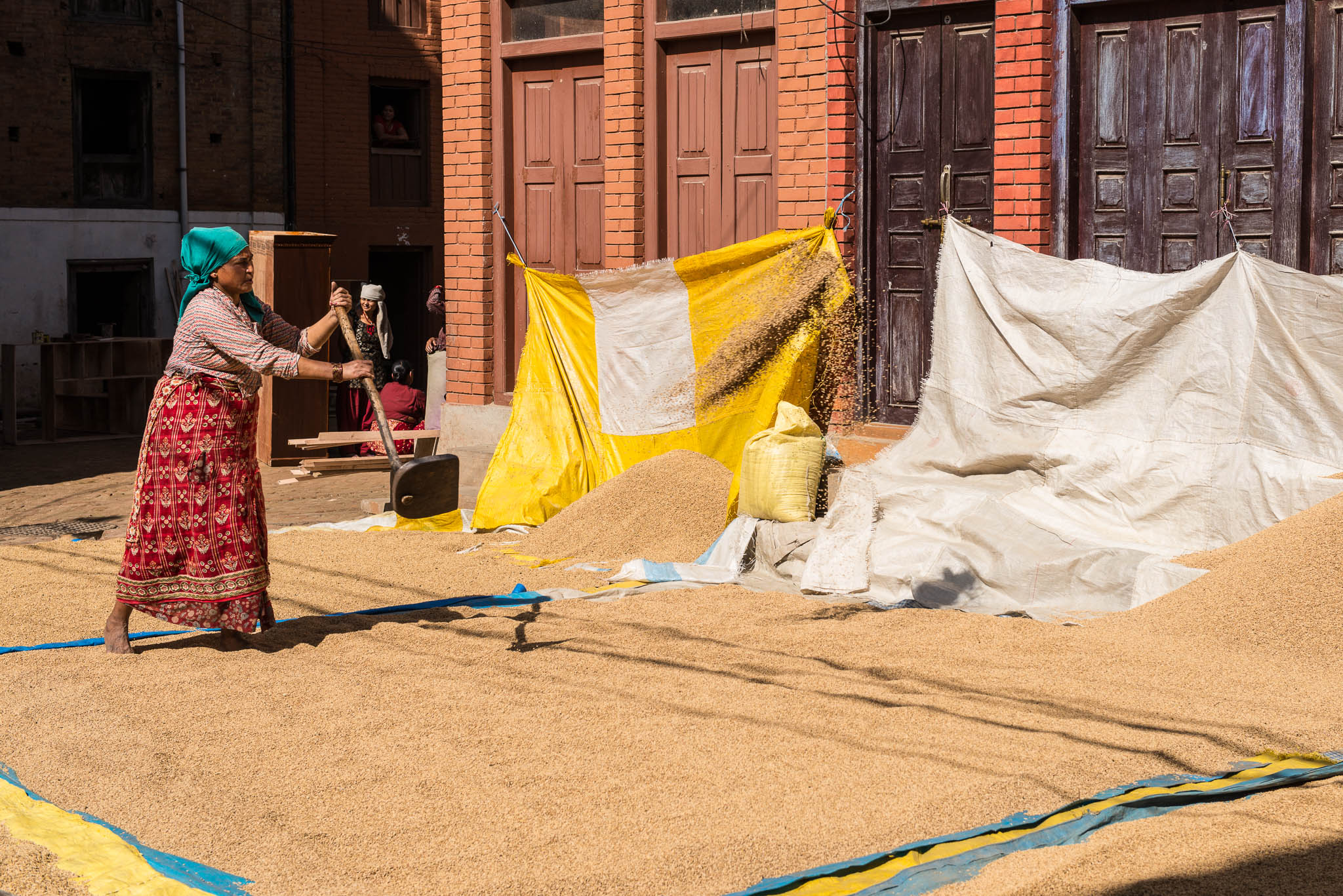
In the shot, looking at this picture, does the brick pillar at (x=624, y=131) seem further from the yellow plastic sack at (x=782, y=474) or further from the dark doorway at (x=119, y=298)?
the dark doorway at (x=119, y=298)

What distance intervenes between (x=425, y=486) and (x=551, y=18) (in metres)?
5.41

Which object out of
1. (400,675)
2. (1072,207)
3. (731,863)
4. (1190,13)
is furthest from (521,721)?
(1190,13)

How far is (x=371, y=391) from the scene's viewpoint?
255 inches

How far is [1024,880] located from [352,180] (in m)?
20.5

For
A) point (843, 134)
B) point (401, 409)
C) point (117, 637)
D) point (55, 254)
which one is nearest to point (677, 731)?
point (117, 637)

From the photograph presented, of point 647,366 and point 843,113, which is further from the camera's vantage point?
point 843,113

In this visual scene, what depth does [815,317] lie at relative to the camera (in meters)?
8.75

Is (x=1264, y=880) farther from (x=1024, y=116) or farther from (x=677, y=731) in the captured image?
(x=1024, y=116)

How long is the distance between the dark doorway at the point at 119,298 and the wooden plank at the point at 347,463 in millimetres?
9420

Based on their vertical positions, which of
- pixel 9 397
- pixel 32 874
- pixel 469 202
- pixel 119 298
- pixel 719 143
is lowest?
A: pixel 32 874

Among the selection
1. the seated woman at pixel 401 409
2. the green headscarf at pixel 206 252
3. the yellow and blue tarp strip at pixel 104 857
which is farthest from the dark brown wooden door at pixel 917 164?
the yellow and blue tarp strip at pixel 104 857

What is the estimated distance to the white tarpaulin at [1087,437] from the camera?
6555 millimetres

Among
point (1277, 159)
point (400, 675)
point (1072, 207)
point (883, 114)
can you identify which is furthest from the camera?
point (883, 114)

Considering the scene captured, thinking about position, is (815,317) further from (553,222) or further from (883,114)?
(553,222)
